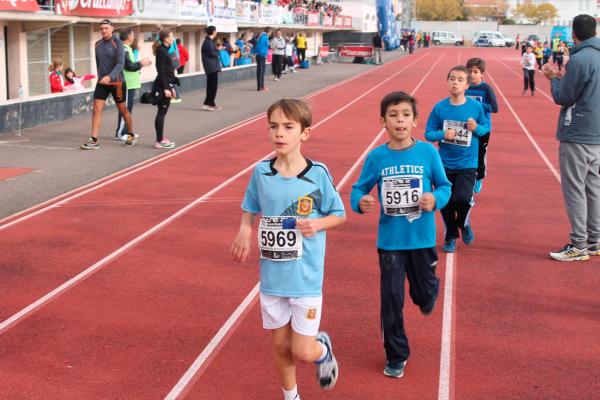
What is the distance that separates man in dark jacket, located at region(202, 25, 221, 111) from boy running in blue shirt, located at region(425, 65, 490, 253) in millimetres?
14475

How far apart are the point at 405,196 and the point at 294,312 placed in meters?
1.19

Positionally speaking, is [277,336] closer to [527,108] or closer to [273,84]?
[527,108]

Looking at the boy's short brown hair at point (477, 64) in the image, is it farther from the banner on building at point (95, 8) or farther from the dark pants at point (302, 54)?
the dark pants at point (302, 54)

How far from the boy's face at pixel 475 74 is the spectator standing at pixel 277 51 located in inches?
954

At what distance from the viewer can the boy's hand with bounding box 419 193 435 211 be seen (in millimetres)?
5047

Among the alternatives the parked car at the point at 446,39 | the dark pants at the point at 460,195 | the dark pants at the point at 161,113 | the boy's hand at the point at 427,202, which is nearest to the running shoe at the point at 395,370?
the boy's hand at the point at 427,202

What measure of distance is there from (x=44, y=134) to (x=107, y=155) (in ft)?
9.55

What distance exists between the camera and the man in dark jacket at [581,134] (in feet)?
25.5

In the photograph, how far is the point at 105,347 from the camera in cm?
583

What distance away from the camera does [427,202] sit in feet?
16.6

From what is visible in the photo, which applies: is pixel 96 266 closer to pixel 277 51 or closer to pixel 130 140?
pixel 130 140

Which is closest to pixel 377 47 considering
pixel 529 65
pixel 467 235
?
pixel 529 65

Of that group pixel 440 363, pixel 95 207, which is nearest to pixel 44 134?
pixel 95 207

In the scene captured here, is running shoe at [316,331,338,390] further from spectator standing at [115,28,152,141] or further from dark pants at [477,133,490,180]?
spectator standing at [115,28,152,141]
